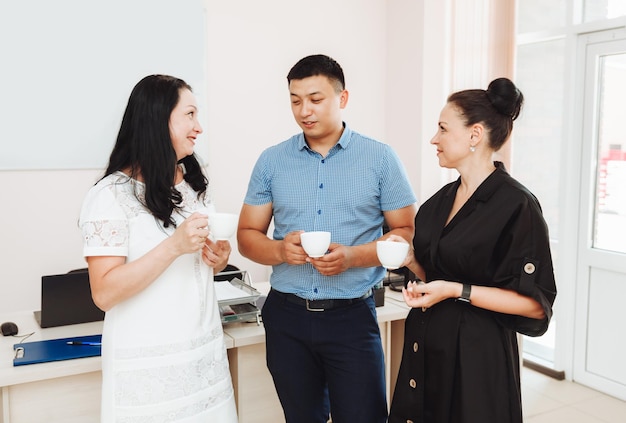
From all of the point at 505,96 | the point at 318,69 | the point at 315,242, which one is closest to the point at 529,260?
the point at 505,96

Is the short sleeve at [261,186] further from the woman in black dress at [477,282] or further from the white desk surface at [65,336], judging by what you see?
the woman in black dress at [477,282]

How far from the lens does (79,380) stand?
1.82 metres

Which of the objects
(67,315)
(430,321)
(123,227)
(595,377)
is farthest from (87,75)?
(595,377)

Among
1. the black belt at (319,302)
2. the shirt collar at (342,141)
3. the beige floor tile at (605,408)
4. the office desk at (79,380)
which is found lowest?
the beige floor tile at (605,408)

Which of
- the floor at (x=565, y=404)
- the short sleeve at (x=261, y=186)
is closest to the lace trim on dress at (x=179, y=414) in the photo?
the short sleeve at (x=261, y=186)

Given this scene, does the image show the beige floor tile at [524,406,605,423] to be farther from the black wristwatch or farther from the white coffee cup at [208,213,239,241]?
the white coffee cup at [208,213,239,241]

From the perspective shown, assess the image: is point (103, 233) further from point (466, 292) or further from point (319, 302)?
point (466, 292)

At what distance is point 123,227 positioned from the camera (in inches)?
56.4

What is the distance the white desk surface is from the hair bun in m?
1.05

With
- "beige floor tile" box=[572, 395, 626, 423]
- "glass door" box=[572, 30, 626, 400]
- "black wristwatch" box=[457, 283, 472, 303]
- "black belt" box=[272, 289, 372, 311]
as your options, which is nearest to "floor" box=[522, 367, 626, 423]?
"beige floor tile" box=[572, 395, 626, 423]

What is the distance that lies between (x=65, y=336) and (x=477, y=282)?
1.46 metres

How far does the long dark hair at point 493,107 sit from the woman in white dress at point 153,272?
800mm

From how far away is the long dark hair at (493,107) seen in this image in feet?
5.33

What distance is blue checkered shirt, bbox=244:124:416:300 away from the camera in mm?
1905
